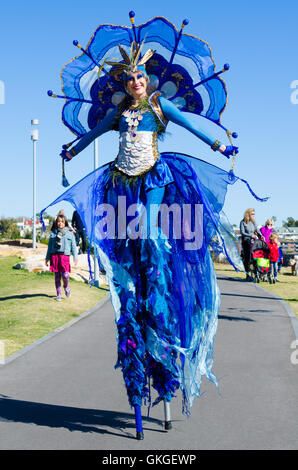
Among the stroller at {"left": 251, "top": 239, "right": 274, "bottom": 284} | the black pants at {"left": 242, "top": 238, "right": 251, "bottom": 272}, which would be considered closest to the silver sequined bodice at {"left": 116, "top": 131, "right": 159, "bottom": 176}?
the stroller at {"left": 251, "top": 239, "right": 274, "bottom": 284}

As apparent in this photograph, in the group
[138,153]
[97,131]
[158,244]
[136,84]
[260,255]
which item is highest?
[136,84]

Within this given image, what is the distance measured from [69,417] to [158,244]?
1.49 metres

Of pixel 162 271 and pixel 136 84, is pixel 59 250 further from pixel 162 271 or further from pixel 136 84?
pixel 162 271

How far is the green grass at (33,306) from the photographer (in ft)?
24.1

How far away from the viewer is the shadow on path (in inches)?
153

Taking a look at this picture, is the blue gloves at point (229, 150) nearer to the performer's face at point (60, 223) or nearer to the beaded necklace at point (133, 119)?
the beaded necklace at point (133, 119)

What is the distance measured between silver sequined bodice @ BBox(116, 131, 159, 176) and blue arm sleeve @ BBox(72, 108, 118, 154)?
0.32 metres

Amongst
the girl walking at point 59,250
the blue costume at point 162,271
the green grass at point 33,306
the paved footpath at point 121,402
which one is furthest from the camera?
the girl walking at point 59,250

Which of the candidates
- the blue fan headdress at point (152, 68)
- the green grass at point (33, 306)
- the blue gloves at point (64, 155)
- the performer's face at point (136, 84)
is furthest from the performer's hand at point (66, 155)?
the green grass at point (33, 306)

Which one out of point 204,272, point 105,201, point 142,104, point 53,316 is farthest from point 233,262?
point 53,316

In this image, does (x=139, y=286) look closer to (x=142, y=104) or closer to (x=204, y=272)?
(x=204, y=272)

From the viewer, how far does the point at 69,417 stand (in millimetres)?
4105

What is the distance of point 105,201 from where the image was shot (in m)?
4.11

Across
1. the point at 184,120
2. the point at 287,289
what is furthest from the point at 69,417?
the point at 287,289
